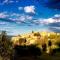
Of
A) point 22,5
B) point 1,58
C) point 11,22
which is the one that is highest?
point 22,5

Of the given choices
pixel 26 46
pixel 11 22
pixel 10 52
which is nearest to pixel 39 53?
pixel 26 46

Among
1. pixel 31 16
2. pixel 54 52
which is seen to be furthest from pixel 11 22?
pixel 54 52

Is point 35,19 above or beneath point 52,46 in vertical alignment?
above

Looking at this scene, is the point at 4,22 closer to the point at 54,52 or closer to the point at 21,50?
the point at 21,50

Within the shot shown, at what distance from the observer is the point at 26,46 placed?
428 centimetres

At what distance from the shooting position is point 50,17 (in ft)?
14.5

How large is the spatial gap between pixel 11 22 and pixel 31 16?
405 millimetres

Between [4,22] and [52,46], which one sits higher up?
[4,22]

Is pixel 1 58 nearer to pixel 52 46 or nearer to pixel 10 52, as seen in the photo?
pixel 10 52

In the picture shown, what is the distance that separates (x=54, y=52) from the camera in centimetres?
425

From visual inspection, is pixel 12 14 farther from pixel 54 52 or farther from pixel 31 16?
pixel 54 52

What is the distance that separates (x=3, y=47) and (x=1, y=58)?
208 mm

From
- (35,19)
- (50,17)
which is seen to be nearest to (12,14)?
(35,19)

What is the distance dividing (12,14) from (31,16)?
14.6 inches
